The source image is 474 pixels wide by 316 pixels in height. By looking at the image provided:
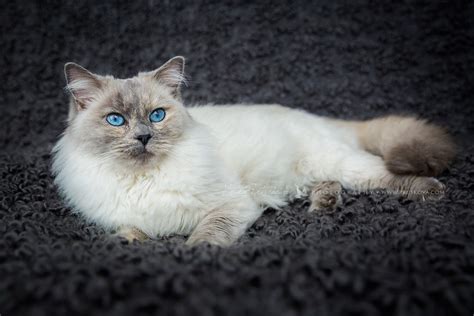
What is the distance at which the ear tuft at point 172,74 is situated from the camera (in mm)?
1738

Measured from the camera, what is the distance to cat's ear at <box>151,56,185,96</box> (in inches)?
68.4

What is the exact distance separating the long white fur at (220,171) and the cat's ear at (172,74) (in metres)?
0.24

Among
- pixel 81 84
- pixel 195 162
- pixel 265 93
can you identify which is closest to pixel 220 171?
pixel 195 162

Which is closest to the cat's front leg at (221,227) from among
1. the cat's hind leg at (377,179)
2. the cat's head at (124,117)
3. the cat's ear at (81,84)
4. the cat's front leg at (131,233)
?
the cat's front leg at (131,233)

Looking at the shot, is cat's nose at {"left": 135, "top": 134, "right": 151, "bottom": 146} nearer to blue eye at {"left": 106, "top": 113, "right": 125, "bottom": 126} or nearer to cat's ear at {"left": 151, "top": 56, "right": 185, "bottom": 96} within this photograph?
blue eye at {"left": 106, "top": 113, "right": 125, "bottom": 126}

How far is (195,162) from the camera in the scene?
1.60m

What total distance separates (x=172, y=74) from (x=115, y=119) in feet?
1.24

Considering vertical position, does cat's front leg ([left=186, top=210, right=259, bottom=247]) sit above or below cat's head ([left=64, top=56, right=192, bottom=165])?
below

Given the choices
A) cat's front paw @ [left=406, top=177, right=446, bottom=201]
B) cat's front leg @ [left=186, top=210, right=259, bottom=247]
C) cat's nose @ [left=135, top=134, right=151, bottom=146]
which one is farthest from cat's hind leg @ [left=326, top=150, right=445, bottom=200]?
cat's nose @ [left=135, top=134, right=151, bottom=146]

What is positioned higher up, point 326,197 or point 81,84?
point 81,84

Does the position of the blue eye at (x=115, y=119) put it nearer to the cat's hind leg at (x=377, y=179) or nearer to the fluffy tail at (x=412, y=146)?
the cat's hind leg at (x=377, y=179)

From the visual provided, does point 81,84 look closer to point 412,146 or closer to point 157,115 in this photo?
point 157,115

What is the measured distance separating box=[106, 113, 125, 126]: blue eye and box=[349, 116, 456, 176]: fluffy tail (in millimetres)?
1267

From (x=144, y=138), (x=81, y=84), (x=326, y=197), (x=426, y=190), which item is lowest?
(x=326, y=197)
